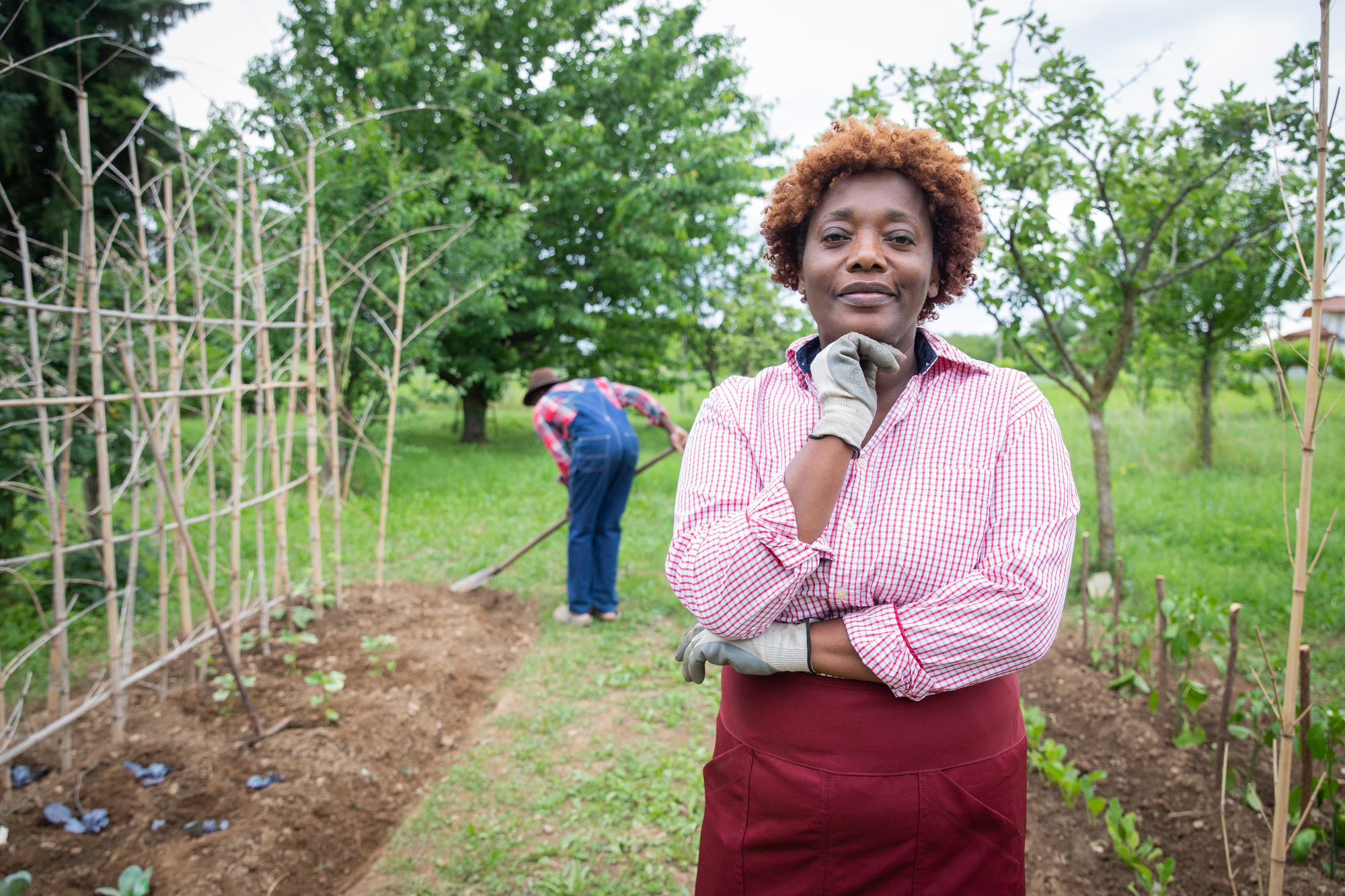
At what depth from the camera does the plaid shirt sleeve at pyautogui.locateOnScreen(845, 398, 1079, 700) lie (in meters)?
1.19

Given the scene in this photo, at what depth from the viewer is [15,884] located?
7.30 ft

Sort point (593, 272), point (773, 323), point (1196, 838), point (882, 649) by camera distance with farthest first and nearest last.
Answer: point (593, 272)
point (773, 323)
point (1196, 838)
point (882, 649)

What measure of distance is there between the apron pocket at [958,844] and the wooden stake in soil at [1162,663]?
224 cm

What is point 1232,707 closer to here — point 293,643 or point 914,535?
point 914,535

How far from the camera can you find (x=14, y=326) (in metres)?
3.81

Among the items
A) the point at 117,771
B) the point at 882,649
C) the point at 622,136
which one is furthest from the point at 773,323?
the point at 882,649

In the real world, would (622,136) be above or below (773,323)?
above

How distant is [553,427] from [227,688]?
225 centimetres

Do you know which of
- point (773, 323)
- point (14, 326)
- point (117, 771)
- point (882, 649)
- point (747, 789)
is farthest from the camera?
point (773, 323)

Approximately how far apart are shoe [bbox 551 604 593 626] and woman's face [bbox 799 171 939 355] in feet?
12.5

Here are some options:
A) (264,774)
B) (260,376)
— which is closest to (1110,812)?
(264,774)

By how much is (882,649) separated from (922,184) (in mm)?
832

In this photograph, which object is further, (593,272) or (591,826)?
(593,272)

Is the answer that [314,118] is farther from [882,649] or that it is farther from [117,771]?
[882,649]
